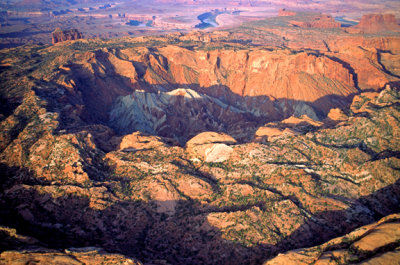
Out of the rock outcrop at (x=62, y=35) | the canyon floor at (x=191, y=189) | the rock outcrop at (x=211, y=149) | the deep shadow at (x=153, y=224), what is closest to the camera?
the canyon floor at (x=191, y=189)

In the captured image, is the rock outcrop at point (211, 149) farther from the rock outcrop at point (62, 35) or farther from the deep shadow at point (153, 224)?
the rock outcrop at point (62, 35)

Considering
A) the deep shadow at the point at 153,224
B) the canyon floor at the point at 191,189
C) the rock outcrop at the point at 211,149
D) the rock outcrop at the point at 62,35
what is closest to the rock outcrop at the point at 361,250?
the canyon floor at the point at 191,189

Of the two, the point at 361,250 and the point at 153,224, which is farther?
the point at 153,224

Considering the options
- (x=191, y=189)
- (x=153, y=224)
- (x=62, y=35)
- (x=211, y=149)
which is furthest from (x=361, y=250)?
(x=62, y=35)

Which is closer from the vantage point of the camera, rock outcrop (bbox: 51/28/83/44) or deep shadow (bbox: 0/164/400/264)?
deep shadow (bbox: 0/164/400/264)

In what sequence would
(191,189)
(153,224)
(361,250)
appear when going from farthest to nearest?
(191,189) → (153,224) → (361,250)

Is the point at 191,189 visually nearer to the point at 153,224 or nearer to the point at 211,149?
the point at 153,224

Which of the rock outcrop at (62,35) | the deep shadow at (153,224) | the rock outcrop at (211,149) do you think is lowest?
the deep shadow at (153,224)

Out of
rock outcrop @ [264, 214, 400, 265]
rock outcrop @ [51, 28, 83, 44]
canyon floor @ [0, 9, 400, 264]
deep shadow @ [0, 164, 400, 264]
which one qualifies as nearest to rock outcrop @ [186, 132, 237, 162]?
canyon floor @ [0, 9, 400, 264]

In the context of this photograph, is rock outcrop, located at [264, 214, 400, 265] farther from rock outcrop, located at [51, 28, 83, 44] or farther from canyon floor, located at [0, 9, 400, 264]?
rock outcrop, located at [51, 28, 83, 44]
